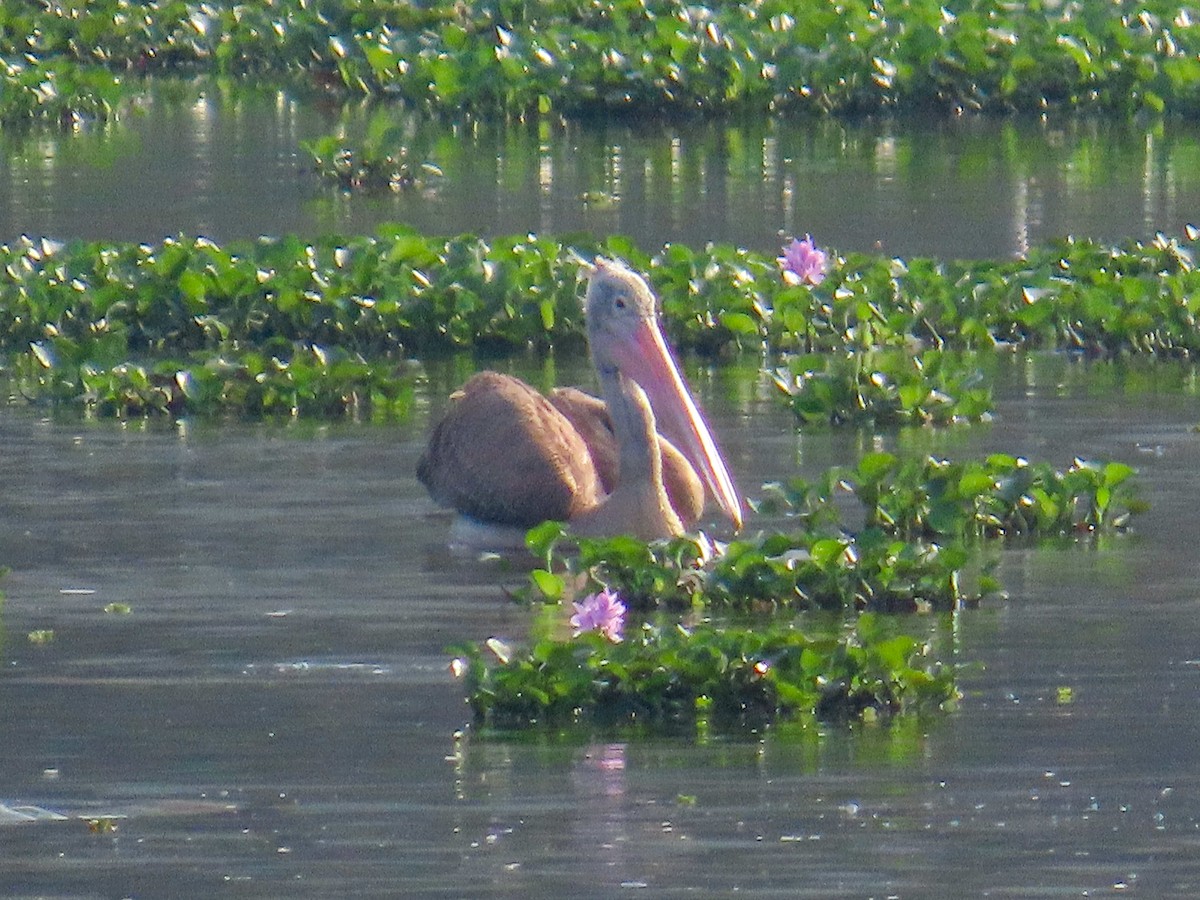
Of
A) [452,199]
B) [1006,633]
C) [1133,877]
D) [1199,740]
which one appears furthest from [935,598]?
[452,199]

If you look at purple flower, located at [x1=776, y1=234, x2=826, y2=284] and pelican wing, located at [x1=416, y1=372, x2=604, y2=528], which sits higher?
purple flower, located at [x1=776, y1=234, x2=826, y2=284]

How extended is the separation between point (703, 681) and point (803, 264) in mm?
6652

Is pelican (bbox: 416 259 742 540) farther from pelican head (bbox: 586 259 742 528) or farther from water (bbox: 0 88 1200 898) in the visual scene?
water (bbox: 0 88 1200 898)

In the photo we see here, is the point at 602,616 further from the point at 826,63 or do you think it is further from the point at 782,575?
the point at 826,63

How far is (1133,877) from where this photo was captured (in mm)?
6219

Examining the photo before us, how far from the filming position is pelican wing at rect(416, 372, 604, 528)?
33.1 feet

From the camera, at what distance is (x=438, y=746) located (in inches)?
289

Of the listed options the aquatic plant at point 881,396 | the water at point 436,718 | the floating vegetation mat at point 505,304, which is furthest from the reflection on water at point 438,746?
the floating vegetation mat at point 505,304

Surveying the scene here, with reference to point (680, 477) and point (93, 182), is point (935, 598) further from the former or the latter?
point (93, 182)

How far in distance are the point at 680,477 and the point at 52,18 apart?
2043 centimetres

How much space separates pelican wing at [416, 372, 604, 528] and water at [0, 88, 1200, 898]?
23 centimetres

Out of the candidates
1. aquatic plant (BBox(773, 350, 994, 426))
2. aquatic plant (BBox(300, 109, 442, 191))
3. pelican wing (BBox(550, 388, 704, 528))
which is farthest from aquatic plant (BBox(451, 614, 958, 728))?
aquatic plant (BBox(300, 109, 442, 191))

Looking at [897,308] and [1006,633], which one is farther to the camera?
[897,308]

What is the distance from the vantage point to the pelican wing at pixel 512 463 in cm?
1009
